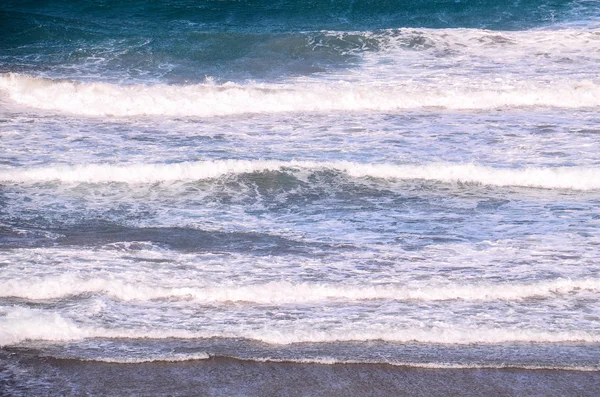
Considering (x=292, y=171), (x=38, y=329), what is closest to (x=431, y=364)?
(x=38, y=329)

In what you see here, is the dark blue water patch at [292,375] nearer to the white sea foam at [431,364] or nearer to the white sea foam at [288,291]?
the white sea foam at [431,364]

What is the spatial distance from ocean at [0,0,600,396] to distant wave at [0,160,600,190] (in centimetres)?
3

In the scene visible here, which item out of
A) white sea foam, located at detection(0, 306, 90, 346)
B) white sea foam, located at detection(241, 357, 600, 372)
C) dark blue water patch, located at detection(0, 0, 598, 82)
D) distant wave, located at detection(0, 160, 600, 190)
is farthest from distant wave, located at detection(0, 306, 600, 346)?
dark blue water patch, located at detection(0, 0, 598, 82)

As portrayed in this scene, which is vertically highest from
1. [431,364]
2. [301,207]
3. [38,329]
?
[38,329]

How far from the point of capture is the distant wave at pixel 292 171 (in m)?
9.57

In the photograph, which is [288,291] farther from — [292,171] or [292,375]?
[292,171]

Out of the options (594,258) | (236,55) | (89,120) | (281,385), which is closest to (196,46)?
(236,55)

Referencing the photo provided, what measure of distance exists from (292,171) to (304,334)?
14.2 feet

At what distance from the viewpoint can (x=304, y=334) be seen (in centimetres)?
577

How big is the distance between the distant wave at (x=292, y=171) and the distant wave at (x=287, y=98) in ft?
9.47

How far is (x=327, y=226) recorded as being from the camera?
8.23 meters

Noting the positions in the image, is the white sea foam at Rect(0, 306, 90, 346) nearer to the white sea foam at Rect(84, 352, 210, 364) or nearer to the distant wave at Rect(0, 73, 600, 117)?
the white sea foam at Rect(84, 352, 210, 364)

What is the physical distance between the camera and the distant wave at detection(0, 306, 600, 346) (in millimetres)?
5734

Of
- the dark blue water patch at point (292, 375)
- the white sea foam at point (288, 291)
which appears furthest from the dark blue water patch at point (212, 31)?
the dark blue water patch at point (292, 375)
